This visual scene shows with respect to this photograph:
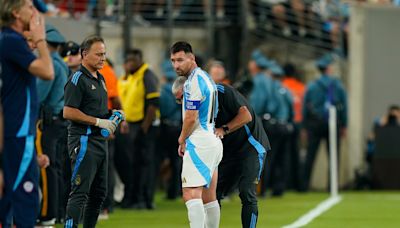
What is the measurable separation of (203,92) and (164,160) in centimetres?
1122

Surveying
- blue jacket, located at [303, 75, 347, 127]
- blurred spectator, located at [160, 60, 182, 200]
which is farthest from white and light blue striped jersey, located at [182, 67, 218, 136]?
blue jacket, located at [303, 75, 347, 127]

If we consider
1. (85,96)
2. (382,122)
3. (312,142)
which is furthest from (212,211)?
(382,122)

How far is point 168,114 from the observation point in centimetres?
2075

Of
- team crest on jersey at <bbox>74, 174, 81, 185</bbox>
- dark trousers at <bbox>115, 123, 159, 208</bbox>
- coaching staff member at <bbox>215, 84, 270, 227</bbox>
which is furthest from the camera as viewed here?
dark trousers at <bbox>115, 123, 159, 208</bbox>

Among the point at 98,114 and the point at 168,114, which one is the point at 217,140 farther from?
the point at 168,114

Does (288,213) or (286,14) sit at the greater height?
(286,14)

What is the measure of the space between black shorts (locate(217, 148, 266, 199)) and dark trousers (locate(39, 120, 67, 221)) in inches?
87.2

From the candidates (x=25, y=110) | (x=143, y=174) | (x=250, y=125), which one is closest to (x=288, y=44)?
(x=143, y=174)

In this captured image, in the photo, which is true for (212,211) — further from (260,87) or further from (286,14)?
(286,14)

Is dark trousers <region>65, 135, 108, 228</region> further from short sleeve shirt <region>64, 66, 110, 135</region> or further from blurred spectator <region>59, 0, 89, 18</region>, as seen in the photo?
blurred spectator <region>59, 0, 89, 18</region>

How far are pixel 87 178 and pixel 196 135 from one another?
122 centimetres

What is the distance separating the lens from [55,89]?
1435 centimetres

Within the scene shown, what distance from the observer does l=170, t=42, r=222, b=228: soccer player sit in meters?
11.6

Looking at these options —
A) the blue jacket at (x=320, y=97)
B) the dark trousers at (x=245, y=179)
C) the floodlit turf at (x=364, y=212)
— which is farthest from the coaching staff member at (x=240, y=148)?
the blue jacket at (x=320, y=97)
